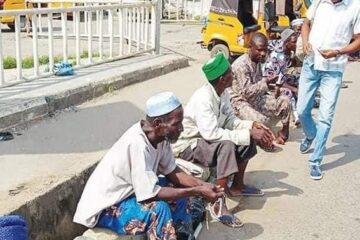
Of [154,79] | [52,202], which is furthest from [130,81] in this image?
[52,202]

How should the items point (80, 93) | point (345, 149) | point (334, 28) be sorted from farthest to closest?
point (80, 93), point (345, 149), point (334, 28)

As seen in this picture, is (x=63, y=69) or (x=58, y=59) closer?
(x=63, y=69)

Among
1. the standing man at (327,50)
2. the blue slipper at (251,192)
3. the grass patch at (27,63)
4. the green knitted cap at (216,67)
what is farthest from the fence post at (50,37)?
the blue slipper at (251,192)

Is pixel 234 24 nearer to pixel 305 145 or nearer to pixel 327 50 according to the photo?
pixel 305 145

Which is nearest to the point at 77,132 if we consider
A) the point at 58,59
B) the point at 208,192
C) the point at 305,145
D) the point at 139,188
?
the point at 139,188

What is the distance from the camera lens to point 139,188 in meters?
2.88

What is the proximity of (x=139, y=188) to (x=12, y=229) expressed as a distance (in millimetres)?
1501

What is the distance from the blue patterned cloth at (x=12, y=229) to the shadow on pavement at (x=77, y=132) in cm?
276

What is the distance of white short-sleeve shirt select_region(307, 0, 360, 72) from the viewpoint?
4473mm

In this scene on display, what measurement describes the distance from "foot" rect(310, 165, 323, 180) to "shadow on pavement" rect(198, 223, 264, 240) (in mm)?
1110

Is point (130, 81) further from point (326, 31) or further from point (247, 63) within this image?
point (326, 31)

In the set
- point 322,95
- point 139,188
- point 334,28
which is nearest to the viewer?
point 139,188

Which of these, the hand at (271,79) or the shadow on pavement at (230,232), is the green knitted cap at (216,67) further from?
the hand at (271,79)

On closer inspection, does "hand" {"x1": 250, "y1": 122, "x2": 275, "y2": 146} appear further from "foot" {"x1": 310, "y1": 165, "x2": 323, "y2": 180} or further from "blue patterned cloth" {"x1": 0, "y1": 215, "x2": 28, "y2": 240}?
"blue patterned cloth" {"x1": 0, "y1": 215, "x2": 28, "y2": 240}
